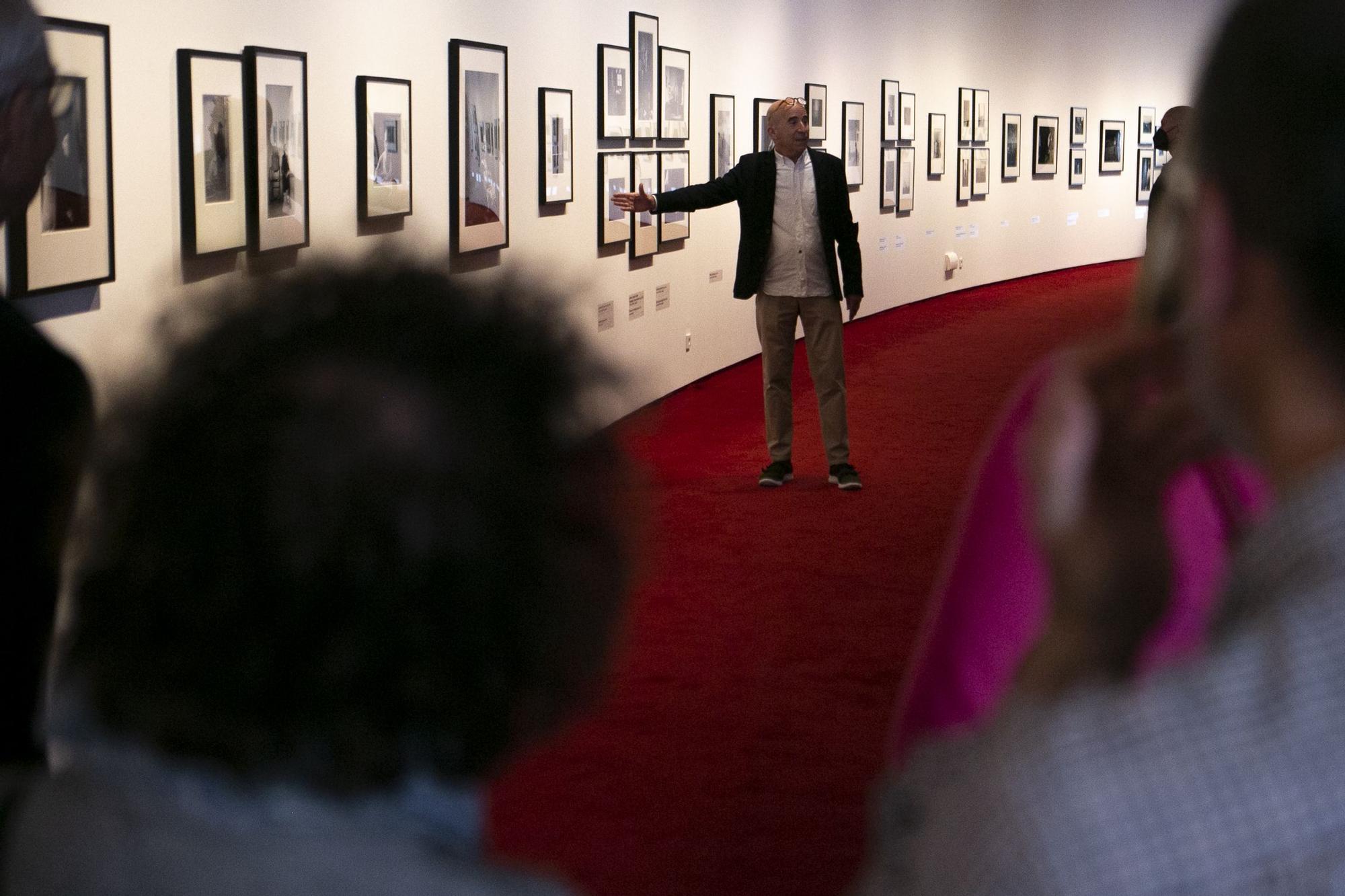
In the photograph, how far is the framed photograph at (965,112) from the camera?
21766mm

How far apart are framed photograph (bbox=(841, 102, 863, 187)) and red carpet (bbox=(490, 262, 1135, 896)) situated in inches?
232

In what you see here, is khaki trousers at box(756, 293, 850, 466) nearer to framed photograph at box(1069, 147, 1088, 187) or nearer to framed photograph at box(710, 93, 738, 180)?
framed photograph at box(710, 93, 738, 180)

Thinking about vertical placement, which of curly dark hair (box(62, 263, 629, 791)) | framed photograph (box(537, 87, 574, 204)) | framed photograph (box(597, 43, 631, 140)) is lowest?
curly dark hair (box(62, 263, 629, 791))

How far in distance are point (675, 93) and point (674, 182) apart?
739 mm

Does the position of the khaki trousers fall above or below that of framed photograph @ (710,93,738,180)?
below

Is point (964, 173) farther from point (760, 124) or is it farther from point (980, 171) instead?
point (760, 124)

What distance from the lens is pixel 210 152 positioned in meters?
6.37

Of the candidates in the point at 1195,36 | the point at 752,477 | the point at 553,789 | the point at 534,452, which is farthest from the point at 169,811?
the point at 1195,36

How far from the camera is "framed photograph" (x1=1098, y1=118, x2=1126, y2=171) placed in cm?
2686

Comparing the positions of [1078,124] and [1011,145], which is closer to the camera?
[1011,145]

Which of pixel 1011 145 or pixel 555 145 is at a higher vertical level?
pixel 1011 145

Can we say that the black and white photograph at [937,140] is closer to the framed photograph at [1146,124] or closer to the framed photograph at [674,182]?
the framed photograph at [1146,124]

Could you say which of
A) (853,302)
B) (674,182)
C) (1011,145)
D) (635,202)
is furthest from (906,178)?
(853,302)

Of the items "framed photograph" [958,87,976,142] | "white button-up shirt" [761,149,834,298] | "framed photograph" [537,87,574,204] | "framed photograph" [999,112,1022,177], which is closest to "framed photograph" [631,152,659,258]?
"framed photograph" [537,87,574,204]
